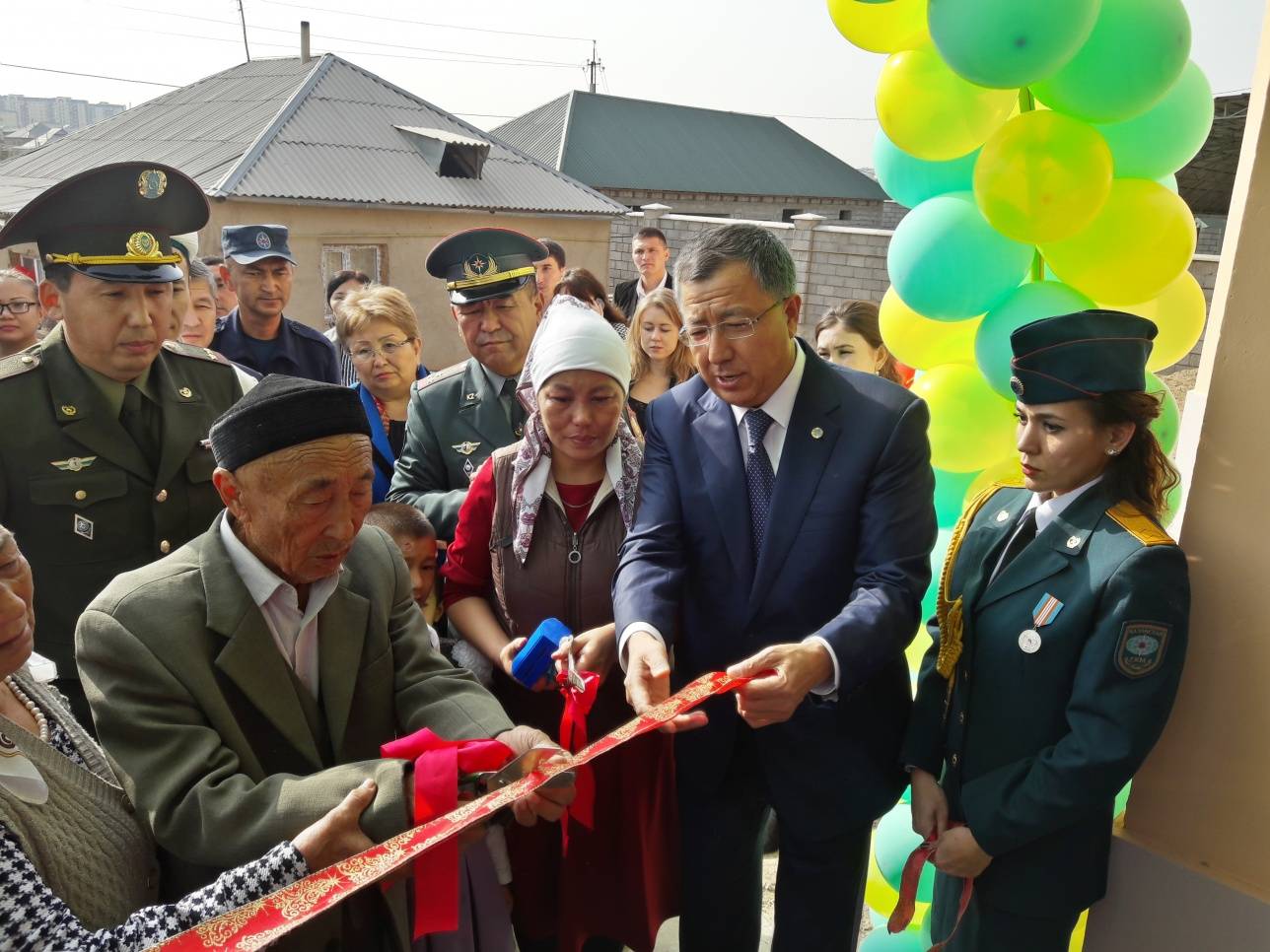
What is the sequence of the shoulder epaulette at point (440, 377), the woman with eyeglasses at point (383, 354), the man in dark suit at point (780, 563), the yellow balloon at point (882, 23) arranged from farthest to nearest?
the woman with eyeglasses at point (383, 354) → the shoulder epaulette at point (440, 377) → the yellow balloon at point (882, 23) → the man in dark suit at point (780, 563)

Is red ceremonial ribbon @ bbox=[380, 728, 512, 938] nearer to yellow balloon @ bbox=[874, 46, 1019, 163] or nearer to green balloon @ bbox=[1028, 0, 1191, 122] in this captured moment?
yellow balloon @ bbox=[874, 46, 1019, 163]

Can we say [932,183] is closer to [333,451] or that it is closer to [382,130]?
[333,451]

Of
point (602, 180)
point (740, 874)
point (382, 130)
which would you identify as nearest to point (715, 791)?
point (740, 874)

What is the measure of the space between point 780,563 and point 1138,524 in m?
0.82

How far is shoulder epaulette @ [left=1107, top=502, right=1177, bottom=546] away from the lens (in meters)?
2.04

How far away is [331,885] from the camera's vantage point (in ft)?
4.99

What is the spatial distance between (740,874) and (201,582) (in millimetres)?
1649

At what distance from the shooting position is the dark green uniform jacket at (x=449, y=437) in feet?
11.1

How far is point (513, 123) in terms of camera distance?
3331 centimetres

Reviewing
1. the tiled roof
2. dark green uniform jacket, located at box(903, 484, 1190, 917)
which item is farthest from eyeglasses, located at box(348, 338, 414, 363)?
the tiled roof

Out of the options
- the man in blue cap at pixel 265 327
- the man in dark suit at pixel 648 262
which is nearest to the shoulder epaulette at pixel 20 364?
the man in blue cap at pixel 265 327

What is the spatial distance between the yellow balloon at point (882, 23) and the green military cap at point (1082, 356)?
1.41 metres

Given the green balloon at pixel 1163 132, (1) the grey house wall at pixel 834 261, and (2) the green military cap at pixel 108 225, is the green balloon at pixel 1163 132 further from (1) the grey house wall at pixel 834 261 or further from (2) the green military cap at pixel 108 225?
(1) the grey house wall at pixel 834 261

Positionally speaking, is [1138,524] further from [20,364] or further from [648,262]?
[648,262]
